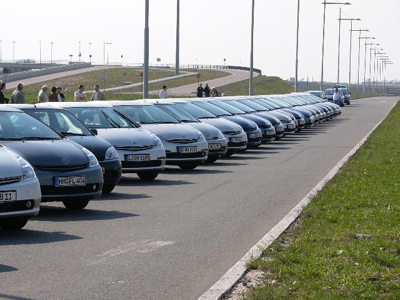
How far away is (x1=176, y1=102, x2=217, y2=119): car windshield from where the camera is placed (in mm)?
24663

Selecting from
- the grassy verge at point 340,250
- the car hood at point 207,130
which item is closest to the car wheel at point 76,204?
the grassy verge at point 340,250

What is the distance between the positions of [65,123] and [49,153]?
300 cm

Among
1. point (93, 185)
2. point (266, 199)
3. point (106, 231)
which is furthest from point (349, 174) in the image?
point (106, 231)

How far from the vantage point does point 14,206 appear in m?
10.8

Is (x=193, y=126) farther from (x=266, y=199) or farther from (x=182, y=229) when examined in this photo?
(x=182, y=229)

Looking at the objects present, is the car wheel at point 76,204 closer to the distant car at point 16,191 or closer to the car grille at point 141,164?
the distant car at point 16,191

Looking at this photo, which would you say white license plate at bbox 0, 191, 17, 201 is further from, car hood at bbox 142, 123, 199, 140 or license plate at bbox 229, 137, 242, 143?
license plate at bbox 229, 137, 242, 143

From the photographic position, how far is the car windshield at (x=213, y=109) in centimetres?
2666

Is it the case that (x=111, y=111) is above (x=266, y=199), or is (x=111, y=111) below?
above

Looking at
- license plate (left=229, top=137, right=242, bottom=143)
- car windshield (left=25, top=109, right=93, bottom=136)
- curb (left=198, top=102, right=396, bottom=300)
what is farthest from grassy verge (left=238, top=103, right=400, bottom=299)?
license plate (left=229, top=137, right=242, bottom=143)

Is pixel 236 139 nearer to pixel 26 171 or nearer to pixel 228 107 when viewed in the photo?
pixel 228 107

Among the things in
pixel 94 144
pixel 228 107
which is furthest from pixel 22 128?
pixel 228 107

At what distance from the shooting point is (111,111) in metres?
18.4

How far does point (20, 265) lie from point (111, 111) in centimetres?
969
